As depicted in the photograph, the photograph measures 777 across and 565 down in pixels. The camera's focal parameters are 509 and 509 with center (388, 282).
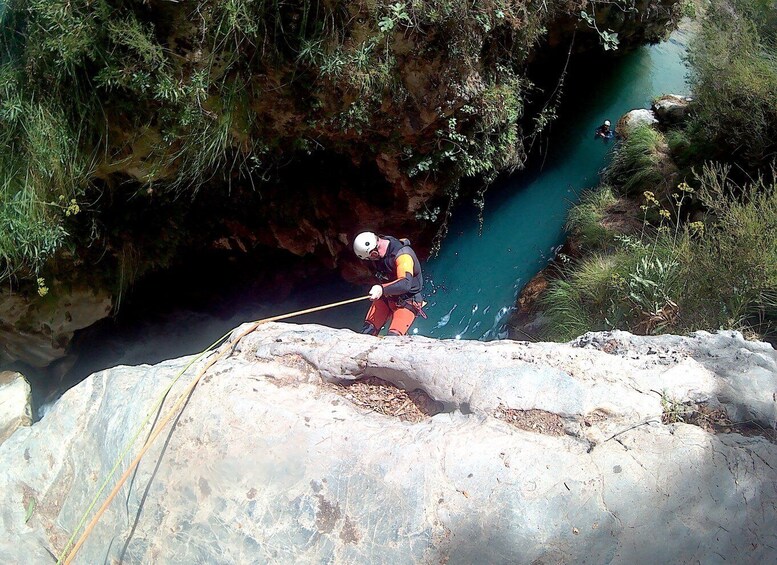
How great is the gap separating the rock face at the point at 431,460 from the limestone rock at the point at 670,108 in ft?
18.5

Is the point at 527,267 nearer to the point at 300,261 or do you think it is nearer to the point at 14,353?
the point at 300,261

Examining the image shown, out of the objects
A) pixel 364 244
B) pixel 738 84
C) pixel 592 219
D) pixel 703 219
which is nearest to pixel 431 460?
pixel 364 244

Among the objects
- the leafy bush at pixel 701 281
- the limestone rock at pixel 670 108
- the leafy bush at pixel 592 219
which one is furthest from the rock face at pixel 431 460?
the limestone rock at pixel 670 108

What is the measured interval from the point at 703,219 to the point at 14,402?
22.1 feet

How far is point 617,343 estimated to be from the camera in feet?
9.00

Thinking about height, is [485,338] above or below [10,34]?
below

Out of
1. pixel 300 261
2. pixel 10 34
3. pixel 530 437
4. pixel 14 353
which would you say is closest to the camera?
pixel 530 437

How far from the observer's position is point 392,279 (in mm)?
4227

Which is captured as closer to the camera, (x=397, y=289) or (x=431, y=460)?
(x=431, y=460)

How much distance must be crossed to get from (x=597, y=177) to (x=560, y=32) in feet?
7.16

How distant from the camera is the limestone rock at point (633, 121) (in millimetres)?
7516

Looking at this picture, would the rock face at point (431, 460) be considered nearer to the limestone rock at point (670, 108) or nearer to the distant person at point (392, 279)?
the distant person at point (392, 279)

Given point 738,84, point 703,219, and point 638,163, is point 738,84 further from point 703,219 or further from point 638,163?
point 703,219

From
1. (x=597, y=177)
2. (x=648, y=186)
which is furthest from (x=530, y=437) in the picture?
(x=597, y=177)
